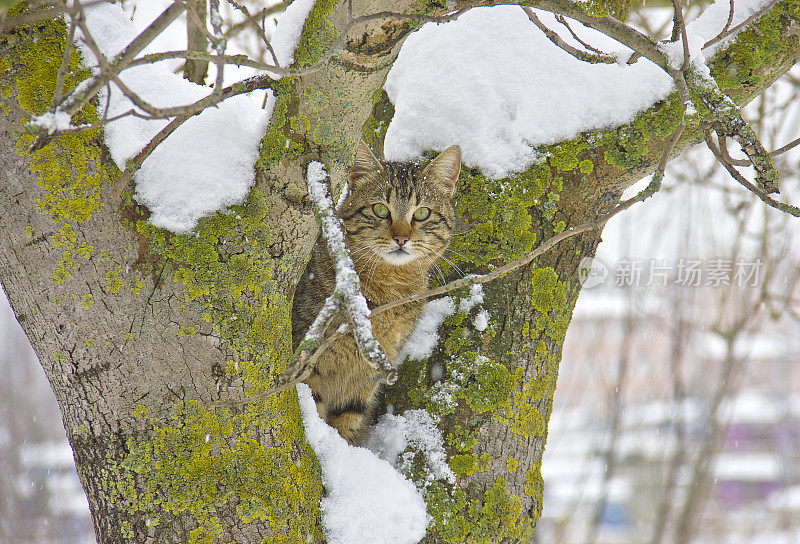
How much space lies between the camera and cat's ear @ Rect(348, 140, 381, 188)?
2.62 m

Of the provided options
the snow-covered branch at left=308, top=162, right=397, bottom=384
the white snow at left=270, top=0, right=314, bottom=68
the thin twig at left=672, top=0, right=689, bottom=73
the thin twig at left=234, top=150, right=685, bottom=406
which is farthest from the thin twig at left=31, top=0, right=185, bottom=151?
the thin twig at left=672, top=0, right=689, bottom=73

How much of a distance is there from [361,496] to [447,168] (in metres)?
1.30

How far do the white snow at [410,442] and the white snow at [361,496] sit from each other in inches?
2.6

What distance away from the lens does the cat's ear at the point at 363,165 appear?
2625 millimetres

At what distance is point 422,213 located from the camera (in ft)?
9.23

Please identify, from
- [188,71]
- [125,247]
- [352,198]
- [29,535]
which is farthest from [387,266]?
[29,535]

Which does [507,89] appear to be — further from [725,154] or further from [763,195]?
[763,195]

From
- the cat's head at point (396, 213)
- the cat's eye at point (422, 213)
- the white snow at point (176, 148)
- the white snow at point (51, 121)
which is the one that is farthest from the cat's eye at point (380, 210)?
the white snow at point (51, 121)

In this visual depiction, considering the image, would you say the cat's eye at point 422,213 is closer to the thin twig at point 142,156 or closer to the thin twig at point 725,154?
the thin twig at point 725,154

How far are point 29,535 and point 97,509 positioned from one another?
515cm

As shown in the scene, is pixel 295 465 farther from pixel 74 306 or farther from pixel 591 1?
pixel 591 1

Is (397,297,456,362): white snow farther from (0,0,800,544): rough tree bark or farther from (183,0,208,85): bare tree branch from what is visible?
(183,0,208,85): bare tree branch

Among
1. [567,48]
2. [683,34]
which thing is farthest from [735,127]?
[567,48]

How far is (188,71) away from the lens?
2.80m
